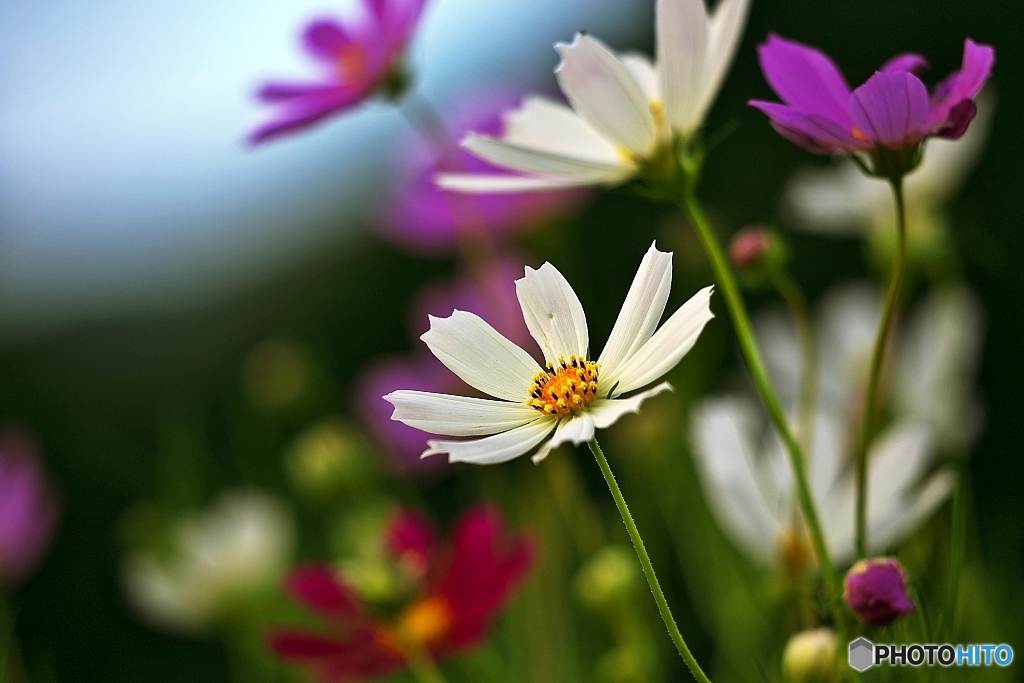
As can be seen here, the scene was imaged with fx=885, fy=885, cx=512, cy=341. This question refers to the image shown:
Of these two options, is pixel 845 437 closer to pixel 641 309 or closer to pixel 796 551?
pixel 796 551

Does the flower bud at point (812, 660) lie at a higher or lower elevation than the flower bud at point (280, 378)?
higher

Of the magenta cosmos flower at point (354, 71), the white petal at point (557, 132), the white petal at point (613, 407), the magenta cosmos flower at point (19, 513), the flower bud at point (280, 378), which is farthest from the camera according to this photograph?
the flower bud at point (280, 378)

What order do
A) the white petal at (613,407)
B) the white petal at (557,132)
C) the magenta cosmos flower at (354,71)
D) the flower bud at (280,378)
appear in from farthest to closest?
the flower bud at (280,378) < the magenta cosmos flower at (354,71) < the white petal at (557,132) < the white petal at (613,407)

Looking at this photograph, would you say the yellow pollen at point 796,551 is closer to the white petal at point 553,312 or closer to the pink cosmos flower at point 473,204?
the white petal at point 553,312

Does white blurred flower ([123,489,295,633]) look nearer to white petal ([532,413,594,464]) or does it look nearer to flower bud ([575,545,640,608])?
flower bud ([575,545,640,608])

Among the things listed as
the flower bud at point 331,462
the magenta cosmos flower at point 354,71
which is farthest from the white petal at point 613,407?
the flower bud at point 331,462

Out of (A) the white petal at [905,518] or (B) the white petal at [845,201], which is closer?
(A) the white petal at [905,518]

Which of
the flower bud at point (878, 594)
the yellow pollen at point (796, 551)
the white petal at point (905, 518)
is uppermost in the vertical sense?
the flower bud at point (878, 594)
